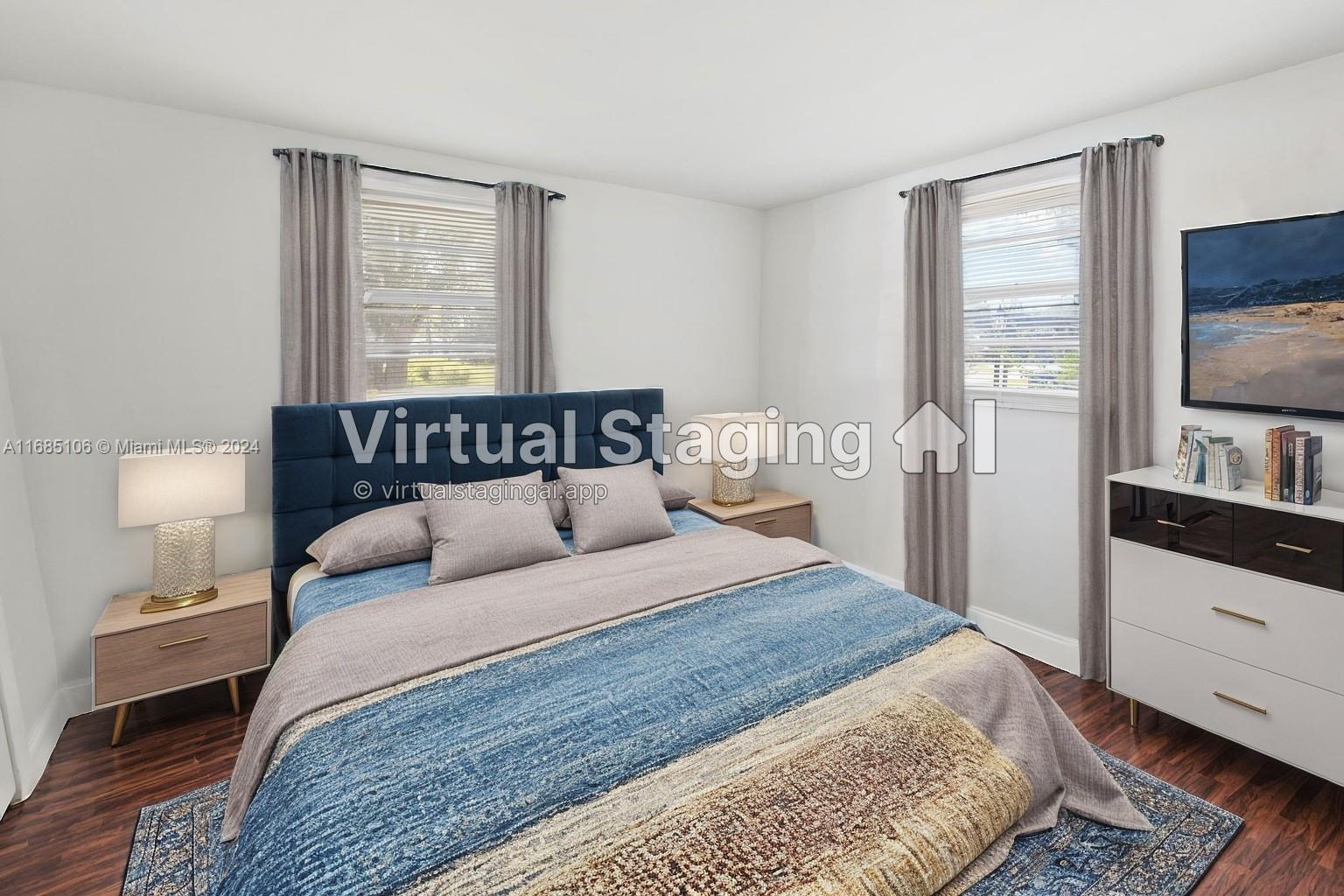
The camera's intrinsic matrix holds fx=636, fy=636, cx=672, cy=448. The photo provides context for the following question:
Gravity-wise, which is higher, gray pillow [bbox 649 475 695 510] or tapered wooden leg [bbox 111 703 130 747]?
gray pillow [bbox 649 475 695 510]

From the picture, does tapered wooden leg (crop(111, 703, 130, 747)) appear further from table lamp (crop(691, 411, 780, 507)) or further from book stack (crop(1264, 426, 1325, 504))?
book stack (crop(1264, 426, 1325, 504))

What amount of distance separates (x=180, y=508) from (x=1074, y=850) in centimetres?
331

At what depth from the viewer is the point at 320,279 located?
9.95ft

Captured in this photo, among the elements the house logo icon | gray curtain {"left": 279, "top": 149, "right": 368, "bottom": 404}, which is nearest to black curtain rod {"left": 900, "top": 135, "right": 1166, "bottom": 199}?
the house logo icon

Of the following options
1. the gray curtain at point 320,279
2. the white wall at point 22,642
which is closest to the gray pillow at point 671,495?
the gray curtain at point 320,279

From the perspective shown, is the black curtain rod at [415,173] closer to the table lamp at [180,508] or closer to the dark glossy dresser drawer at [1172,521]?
the table lamp at [180,508]

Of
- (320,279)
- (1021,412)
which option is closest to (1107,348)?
(1021,412)

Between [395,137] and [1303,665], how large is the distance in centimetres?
424

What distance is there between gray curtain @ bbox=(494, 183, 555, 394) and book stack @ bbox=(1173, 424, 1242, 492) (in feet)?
10.0

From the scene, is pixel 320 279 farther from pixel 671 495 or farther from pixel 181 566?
pixel 671 495

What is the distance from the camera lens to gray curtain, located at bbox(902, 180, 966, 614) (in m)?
3.48

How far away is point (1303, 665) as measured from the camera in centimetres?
215

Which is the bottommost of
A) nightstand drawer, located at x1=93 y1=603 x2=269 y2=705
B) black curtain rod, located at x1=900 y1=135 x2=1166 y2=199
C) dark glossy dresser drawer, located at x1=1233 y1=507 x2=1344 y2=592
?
nightstand drawer, located at x1=93 y1=603 x2=269 y2=705

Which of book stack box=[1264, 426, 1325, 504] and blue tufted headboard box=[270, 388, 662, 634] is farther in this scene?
blue tufted headboard box=[270, 388, 662, 634]
